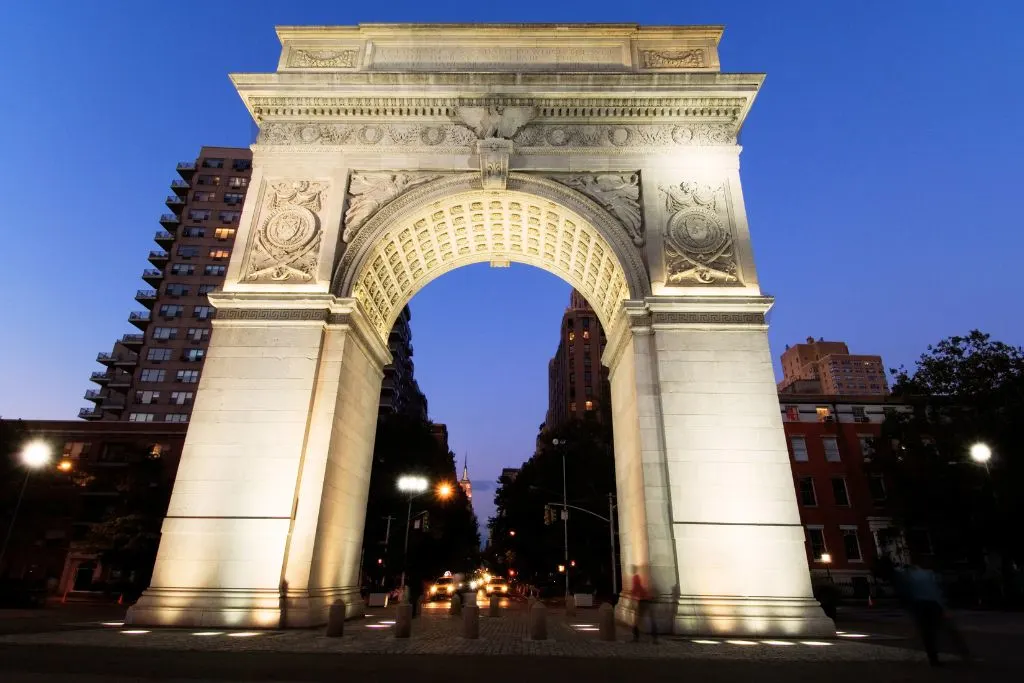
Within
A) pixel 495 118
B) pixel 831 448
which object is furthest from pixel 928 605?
pixel 831 448

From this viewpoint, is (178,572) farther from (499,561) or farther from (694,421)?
(499,561)

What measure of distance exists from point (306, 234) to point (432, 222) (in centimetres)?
459

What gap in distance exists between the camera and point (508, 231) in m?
23.3

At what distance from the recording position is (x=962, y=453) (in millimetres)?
33062

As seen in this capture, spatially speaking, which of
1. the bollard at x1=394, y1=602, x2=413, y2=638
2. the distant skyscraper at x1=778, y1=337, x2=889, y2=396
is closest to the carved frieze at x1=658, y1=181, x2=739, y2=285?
the bollard at x1=394, y1=602, x2=413, y2=638

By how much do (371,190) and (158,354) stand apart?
62273mm

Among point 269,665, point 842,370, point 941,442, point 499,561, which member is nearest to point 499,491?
point 499,561

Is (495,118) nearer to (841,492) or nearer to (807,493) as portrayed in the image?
(807,493)

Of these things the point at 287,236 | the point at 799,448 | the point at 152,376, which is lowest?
the point at 799,448

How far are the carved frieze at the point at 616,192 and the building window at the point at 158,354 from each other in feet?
215

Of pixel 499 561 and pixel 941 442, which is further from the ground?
pixel 941 442

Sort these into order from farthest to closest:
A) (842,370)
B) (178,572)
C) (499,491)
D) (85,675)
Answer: (842,370) → (499,491) → (178,572) → (85,675)

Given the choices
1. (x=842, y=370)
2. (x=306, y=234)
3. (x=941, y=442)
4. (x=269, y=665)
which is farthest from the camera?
(x=842, y=370)

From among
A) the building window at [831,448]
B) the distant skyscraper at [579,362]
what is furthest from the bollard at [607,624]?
the distant skyscraper at [579,362]
